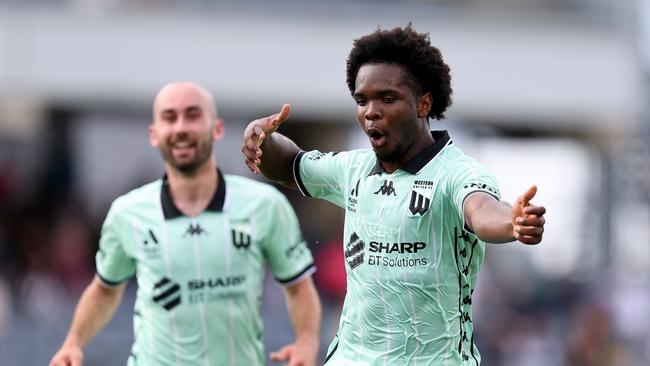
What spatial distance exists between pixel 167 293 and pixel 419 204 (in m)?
2.25

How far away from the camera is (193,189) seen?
784 centimetres

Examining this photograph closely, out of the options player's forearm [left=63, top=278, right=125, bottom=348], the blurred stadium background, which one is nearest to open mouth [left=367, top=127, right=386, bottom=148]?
player's forearm [left=63, top=278, right=125, bottom=348]

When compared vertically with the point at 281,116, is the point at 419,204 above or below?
below

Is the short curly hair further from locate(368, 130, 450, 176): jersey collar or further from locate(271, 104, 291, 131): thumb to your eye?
locate(271, 104, 291, 131): thumb

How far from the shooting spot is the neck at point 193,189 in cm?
783

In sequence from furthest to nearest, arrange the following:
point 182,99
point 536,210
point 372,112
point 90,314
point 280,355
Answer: point 90,314
point 182,99
point 280,355
point 372,112
point 536,210

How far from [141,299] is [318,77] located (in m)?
11.4

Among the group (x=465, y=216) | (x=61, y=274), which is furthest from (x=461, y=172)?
(x=61, y=274)

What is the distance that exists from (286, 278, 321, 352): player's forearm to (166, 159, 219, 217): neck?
724 mm

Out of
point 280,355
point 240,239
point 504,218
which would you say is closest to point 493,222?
point 504,218

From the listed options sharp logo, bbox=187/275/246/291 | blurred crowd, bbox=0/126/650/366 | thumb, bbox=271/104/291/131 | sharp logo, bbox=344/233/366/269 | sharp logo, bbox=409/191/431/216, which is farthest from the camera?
blurred crowd, bbox=0/126/650/366

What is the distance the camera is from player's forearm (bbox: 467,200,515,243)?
5.21 metres

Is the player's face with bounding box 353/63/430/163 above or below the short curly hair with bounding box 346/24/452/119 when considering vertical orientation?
below

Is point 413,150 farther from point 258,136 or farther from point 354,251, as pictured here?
point 258,136
